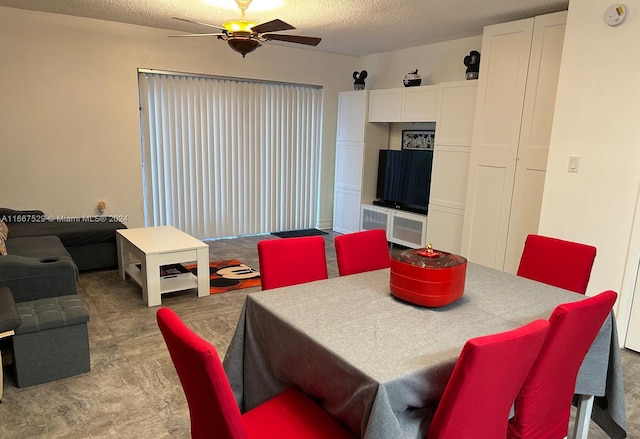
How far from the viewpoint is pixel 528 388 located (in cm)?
163

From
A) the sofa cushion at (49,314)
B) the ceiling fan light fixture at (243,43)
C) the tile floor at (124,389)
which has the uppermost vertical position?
the ceiling fan light fixture at (243,43)

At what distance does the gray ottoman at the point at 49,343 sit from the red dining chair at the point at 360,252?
4.98 ft

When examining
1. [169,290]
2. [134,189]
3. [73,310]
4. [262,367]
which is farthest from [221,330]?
[134,189]

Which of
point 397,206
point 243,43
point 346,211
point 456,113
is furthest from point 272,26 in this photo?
point 346,211

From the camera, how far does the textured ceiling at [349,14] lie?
12.9 feet

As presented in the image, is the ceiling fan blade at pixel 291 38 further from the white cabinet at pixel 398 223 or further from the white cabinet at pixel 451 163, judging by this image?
the white cabinet at pixel 398 223

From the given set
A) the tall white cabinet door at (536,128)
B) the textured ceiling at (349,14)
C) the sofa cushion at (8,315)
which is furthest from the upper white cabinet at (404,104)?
the sofa cushion at (8,315)

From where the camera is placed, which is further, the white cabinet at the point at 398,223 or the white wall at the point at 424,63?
the white cabinet at the point at 398,223

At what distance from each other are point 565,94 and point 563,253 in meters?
1.41

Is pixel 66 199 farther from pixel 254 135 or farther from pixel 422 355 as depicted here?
pixel 422 355

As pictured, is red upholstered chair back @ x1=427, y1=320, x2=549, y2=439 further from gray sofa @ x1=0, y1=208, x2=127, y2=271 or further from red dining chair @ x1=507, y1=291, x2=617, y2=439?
gray sofa @ x1=0, y1=208, x2=127, y2=271

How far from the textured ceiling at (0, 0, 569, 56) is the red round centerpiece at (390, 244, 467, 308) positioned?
2.84 m

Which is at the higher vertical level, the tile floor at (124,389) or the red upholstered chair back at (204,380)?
the red upholstered chair back at (204,380)

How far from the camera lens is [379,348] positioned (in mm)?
1515
